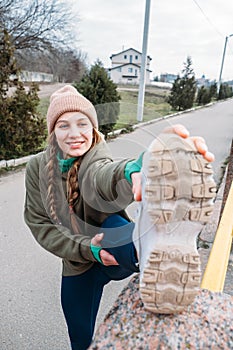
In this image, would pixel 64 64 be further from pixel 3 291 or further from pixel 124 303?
pixel 124 303

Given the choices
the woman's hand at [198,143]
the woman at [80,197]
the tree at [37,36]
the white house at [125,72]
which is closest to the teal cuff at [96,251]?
the woman at [80,197]

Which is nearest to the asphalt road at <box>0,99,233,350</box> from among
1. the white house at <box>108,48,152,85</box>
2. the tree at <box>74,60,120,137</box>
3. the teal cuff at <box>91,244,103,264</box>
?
the teal cuff at <box>91,244,103,264</box>

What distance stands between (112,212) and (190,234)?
1.23 ft

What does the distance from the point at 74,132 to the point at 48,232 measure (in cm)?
40

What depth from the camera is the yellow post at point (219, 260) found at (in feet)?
3.52

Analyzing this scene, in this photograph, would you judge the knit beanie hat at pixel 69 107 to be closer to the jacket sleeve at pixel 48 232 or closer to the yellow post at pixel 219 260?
the jacket sleeve at pixel 48 232

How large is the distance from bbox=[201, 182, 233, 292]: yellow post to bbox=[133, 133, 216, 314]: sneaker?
1.38ft

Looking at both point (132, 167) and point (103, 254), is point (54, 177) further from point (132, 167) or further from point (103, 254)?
point (132, 167)

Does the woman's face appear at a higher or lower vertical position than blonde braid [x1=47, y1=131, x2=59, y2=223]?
higher

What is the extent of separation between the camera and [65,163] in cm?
103

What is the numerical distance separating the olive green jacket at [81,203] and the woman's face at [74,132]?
4cm

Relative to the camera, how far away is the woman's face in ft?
3.14

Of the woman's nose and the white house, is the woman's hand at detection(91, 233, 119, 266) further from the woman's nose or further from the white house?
the white house

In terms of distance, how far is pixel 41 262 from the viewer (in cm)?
271
